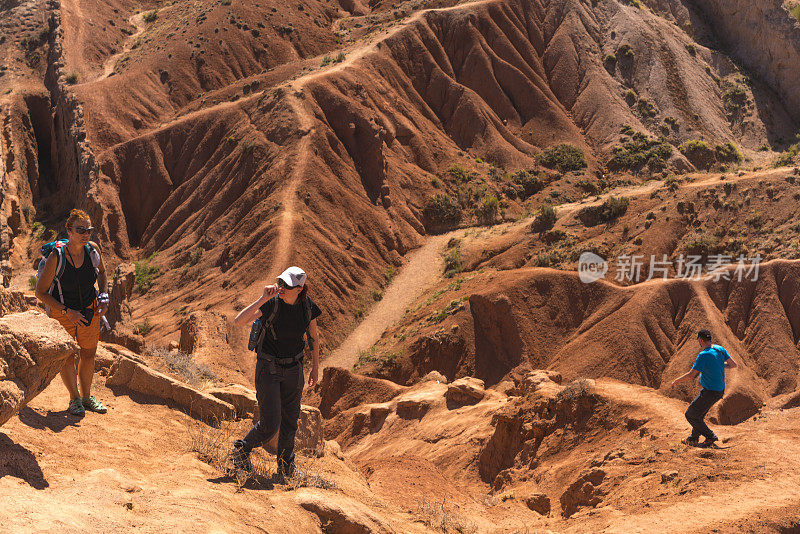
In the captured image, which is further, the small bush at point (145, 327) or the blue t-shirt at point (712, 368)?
the small bush at point (145, 327)

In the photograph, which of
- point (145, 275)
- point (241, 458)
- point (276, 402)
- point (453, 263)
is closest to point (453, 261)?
point (453, 263)

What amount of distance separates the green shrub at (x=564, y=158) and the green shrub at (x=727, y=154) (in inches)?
435

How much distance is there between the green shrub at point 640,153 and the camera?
46531 millimetres

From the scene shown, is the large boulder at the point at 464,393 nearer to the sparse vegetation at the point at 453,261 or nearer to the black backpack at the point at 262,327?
the black backpack at the point at 262,327

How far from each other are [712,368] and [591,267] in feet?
57.0

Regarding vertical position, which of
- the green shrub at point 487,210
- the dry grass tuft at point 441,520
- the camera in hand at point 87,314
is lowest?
the green shrub at point 487,210

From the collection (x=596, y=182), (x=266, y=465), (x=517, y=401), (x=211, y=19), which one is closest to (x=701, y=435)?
(x=517, y=401)

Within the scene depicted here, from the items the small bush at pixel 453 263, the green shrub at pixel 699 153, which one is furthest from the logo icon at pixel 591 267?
the green shrub at pixel 699 153

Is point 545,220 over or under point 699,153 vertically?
over

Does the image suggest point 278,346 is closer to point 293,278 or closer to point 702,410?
point 293,278

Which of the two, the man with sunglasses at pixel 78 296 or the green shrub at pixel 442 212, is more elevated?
the man with sunglasses at pixel 78 296

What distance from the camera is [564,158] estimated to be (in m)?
47.0

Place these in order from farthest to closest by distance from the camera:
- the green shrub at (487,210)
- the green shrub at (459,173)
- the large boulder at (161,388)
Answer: the green shrub at (459,173) → the green shrub at (487,210) → the large boulder at (161,388)

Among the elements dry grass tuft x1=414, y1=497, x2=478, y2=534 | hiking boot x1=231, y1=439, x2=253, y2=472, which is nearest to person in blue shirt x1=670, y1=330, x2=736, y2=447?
dry grass tuft x1=414, y1=497, x2=478, y2=534
